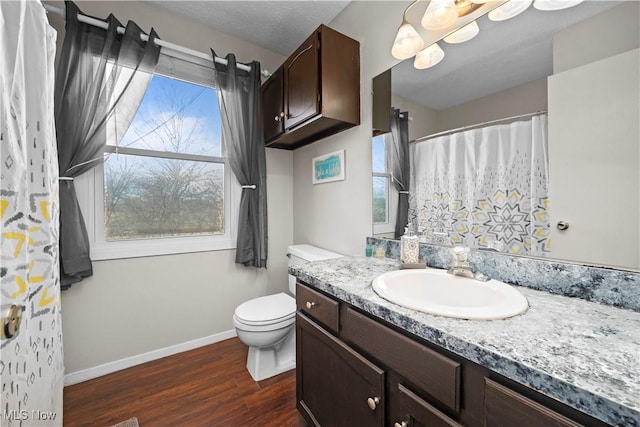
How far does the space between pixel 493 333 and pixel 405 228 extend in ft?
2.86

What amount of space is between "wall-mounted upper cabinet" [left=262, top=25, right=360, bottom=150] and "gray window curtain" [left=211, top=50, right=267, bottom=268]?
29 centimetres

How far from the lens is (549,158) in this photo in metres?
0.94

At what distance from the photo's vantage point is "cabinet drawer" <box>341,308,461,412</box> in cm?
63

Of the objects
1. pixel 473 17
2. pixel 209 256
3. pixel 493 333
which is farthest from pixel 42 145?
pixel 473 17

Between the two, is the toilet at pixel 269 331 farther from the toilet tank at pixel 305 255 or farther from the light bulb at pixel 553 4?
the light bulb at pixel 553 4

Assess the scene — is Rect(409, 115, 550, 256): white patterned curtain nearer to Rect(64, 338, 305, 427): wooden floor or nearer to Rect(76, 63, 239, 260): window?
Rect(64, 338, 305, 427): wooden floor

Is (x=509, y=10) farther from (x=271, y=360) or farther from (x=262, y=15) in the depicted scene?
(x=271, y=360)

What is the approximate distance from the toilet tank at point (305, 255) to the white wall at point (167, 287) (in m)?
0.40

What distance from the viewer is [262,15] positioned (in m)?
1.91

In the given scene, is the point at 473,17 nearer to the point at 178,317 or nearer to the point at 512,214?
the point at 512,214

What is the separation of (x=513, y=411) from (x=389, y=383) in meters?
0.37

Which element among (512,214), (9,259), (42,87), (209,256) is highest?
(42,87)

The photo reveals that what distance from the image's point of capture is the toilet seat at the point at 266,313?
62.3 inches
